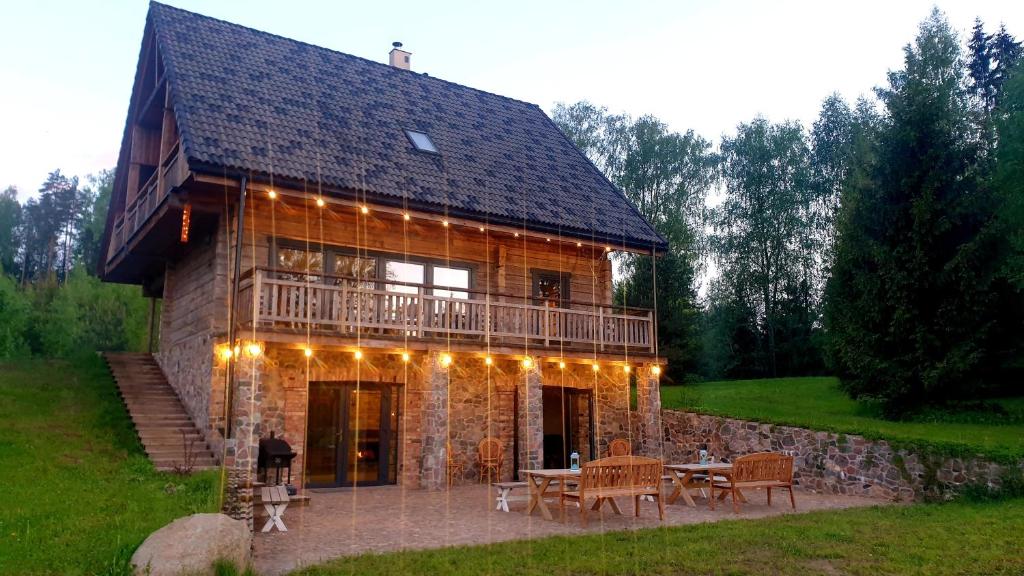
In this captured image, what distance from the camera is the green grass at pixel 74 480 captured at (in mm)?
6887

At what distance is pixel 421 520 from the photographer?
1029 centimetres

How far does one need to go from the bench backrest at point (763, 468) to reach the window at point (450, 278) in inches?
276

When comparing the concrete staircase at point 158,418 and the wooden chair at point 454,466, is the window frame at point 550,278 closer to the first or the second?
the wooden chair at point 454,466

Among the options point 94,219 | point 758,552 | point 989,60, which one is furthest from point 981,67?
point 94,219

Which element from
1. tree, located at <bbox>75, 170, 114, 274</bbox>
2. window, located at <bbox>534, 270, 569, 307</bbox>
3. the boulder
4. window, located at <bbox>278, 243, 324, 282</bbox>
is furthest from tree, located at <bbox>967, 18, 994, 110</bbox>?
tree, located at <bbox>75, 170, 114, 274</bbox>

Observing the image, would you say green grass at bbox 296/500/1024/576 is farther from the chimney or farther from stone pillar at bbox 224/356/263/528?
the chimney

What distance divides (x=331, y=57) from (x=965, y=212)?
16.0 meters

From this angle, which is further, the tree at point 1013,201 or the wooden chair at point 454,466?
the tree at point 1013,201

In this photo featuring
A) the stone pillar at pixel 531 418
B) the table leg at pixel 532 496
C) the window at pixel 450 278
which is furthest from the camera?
the window at pixel 450 278

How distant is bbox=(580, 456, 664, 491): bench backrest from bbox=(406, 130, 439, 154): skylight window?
9105 mm

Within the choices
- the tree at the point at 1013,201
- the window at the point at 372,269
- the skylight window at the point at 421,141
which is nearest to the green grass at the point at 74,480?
the window at the point at 372,269

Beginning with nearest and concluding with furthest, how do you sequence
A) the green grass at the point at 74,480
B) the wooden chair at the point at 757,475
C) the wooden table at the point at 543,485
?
1. the green grass at the point at 74,480
2. the wooden table at the point at 543,485
3. the wooden chair at the point at 757,475

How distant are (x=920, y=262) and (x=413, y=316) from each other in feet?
39.3

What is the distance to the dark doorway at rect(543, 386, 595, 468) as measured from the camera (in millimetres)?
17328
